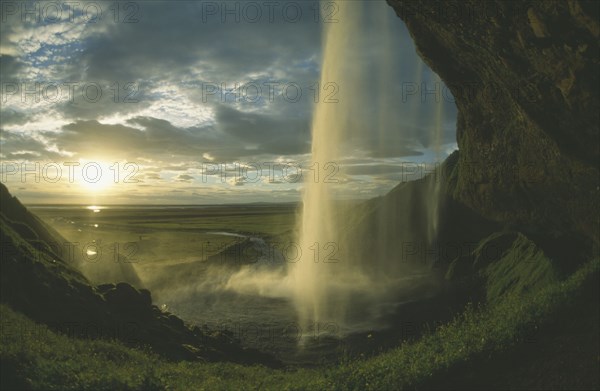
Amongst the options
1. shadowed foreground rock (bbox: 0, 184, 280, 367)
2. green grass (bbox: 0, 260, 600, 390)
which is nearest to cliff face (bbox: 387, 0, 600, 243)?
green grass (bbox: 0, 260, 600, 390)

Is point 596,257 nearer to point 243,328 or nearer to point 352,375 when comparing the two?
point 352,375

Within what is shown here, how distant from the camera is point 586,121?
36.2 feet

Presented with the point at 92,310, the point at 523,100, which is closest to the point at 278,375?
the point at 92,310

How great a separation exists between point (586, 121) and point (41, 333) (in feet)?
57.7

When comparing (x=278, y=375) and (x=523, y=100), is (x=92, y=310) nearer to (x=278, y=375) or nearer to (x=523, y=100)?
(x=278, y=375)

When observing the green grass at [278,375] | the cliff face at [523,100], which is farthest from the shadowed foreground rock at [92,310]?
the cliff face at [523,100]

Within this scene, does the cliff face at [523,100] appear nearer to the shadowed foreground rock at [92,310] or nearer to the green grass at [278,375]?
the green grass at [278,375]

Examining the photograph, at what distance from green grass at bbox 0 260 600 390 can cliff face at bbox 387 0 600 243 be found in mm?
2880

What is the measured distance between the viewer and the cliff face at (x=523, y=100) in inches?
420

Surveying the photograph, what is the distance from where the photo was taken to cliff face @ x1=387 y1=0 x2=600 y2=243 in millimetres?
10656

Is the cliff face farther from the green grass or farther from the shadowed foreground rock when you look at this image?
the shadowed foreground rock

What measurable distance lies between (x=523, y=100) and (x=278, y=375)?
1115cm

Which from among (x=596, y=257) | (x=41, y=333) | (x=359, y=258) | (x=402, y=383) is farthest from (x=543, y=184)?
(x=359, y=258)

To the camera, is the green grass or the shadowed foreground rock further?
the shadowed foreground rock
